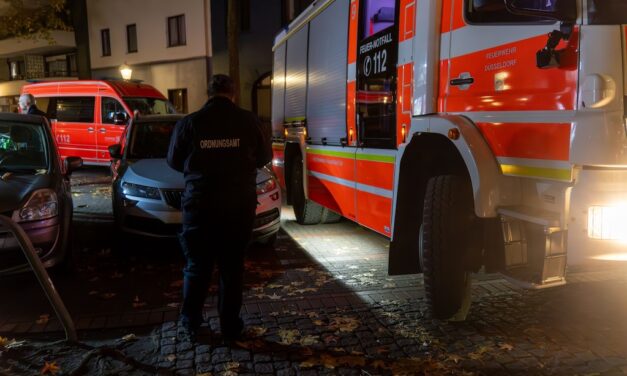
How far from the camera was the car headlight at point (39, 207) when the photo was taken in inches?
179

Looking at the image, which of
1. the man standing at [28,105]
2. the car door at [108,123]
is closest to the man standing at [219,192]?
the man standing at [28,105]

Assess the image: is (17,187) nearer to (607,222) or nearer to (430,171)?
(430,171)

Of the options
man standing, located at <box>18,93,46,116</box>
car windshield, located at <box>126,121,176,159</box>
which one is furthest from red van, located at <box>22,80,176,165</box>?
car windshield, located at <box>126,121,176,159</box>

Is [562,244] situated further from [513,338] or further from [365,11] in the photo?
[365,11]

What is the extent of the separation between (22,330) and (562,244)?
3828 mm

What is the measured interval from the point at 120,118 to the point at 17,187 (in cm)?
922

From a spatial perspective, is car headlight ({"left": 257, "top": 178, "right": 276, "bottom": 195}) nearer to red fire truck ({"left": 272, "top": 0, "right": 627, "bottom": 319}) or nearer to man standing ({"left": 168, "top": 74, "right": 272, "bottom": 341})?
red fire truck ({"left": 272, "top": 0, "right": 627, "bottom": 319})

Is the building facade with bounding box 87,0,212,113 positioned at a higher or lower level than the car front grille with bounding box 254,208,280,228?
higher

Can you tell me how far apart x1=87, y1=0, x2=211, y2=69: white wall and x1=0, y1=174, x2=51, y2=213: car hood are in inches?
783

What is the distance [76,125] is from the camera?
47.4 feet

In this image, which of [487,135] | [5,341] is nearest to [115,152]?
[5,341]

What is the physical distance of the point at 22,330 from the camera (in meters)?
3.94

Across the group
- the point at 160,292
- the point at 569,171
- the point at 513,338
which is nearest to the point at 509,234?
the point at 569,171

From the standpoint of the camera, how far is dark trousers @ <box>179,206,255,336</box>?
139 inches
